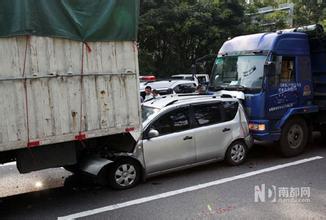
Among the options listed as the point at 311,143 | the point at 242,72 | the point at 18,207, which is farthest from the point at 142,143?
the point at 311,143

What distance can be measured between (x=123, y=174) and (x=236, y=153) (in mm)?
2598

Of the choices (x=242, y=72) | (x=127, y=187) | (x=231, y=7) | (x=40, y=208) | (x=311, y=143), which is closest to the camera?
(x=40, y=208)

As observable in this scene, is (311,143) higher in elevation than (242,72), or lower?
lower

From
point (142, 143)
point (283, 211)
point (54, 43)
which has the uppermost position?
point (54, 43)

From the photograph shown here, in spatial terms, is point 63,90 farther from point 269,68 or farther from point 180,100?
point 269,68

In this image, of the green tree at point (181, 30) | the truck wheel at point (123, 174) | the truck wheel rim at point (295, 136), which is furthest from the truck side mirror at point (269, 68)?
the green tree at point (181, 30)

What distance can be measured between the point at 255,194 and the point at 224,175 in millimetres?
1137

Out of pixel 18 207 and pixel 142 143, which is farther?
pixel 142 143

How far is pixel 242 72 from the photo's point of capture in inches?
344

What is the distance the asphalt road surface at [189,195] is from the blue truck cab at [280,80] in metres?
0.79

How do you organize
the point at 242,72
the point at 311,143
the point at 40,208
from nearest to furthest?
the point at 40,208 → the point at 242,72 → the point at 311,143

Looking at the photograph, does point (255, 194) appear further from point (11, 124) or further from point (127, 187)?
point (11, 124)

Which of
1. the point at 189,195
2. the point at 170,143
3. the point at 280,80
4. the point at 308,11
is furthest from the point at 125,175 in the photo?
the point at 308,11

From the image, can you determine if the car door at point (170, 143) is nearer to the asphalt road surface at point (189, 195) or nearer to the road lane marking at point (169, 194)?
the asphalt road surface at point (189, 195)
